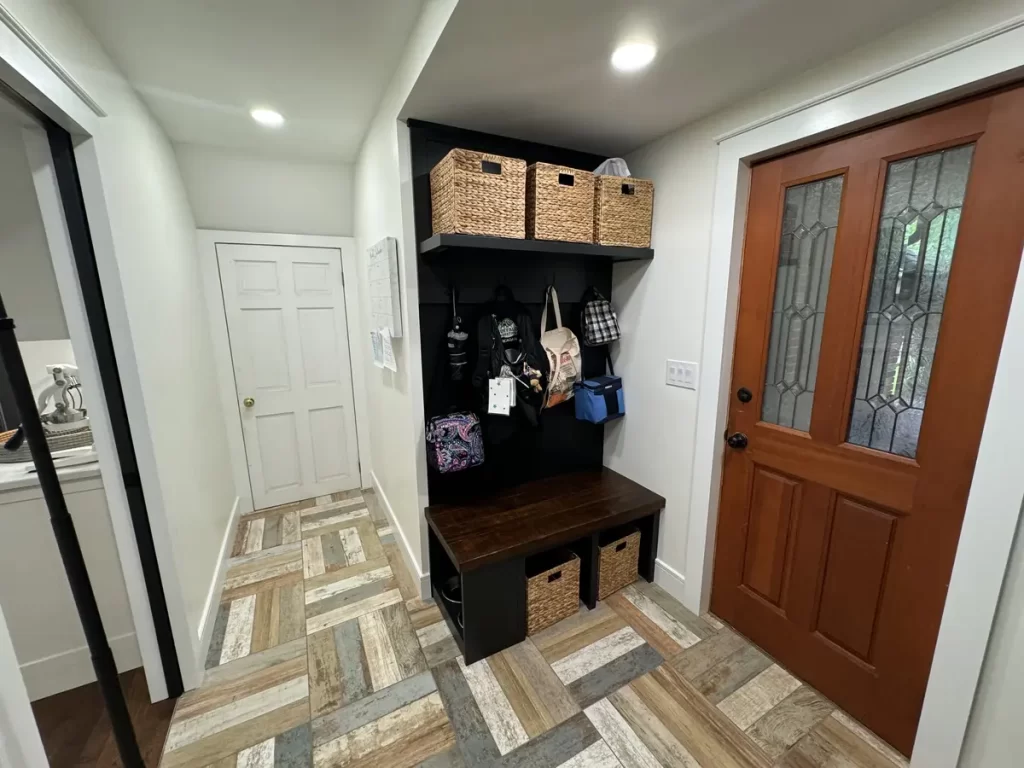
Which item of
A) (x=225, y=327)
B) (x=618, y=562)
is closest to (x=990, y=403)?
(x=618, y=562)

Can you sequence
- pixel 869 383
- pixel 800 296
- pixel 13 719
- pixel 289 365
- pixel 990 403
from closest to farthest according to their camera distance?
pixel 13 719
pixel 990 403
pixel 869 383
pixel 800 296
pixel 289 365

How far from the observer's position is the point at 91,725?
145cm

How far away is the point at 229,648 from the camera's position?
1.80m

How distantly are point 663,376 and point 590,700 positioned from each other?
54.8 inches

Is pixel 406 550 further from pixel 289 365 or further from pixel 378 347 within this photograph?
pixel 289 365

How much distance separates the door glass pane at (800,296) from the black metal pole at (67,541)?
216cm

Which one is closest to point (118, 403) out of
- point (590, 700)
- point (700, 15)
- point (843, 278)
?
point (590, 700)

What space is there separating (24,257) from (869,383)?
2.91 m

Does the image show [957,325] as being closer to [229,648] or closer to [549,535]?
[549,535]

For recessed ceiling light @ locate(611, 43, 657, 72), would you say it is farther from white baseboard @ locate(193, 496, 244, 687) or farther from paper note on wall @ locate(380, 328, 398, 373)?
white baseboard @ locate(193, 496, 244, 687)

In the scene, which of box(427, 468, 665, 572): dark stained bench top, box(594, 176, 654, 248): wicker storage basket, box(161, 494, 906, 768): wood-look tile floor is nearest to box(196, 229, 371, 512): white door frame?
box(161, 494, 906, 768): wood-look tile floor

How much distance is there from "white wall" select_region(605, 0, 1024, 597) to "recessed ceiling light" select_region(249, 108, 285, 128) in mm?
1776

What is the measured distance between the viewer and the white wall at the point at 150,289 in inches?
46.8

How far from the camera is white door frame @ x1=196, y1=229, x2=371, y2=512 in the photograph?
8.57 feet
